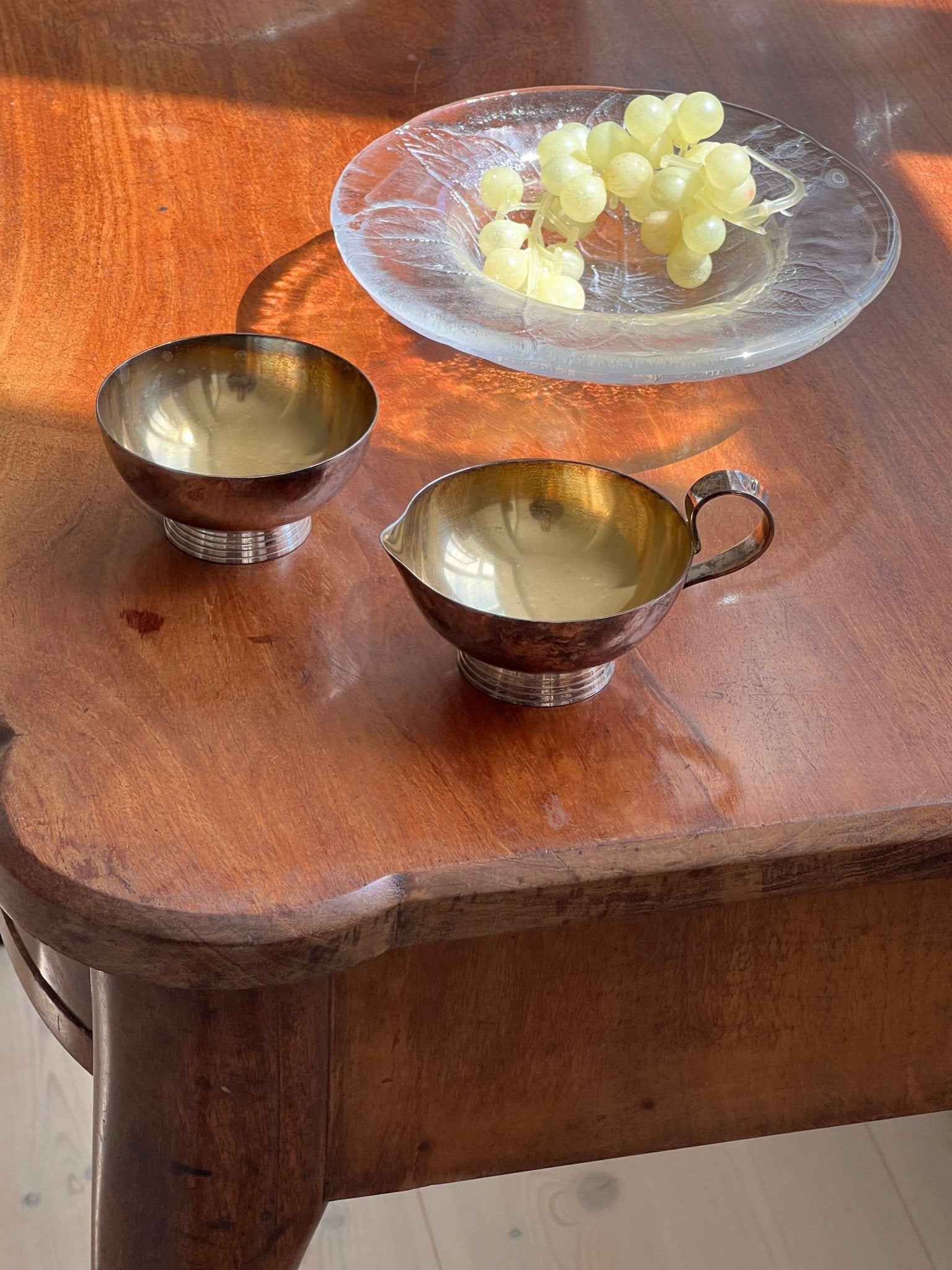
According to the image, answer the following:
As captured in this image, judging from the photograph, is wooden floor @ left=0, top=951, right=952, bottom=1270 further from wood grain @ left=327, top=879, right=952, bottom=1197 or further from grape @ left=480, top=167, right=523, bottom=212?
grape @ left=480, top=167, right=523, bottom=212

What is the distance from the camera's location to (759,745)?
1.84 feet

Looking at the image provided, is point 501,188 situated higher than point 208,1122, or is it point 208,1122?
point 501,188

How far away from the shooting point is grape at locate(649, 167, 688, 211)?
0.82 meters

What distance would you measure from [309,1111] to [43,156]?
25.8 inches

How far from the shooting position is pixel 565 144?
0.85m

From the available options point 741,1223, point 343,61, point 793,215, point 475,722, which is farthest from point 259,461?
point 741,1223

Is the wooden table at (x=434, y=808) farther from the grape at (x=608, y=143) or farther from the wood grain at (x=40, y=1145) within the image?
the wood grain at (x=40, y=1145)

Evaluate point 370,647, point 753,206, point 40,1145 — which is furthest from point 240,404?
point 40,1145

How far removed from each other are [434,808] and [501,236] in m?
0.39

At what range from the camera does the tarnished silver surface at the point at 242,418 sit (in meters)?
0.62

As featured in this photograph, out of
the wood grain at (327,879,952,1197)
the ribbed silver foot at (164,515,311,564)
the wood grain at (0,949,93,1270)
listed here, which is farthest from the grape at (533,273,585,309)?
the wood grain at (0,949,93,1270)

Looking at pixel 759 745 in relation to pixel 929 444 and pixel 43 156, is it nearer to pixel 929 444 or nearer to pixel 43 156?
pixel 929 444

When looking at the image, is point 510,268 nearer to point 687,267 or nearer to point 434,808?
point 687,267

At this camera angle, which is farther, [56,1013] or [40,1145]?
[40,1145]
